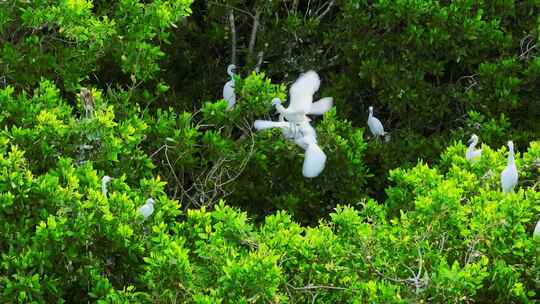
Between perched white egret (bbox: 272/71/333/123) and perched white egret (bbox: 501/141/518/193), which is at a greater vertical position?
perched white egret (bbox: 501/141/518/193)

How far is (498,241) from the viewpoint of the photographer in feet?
20.5

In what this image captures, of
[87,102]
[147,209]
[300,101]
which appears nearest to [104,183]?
[147,209]

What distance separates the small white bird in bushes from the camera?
253 inches

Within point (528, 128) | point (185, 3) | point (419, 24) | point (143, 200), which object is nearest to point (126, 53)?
point (185, 3)

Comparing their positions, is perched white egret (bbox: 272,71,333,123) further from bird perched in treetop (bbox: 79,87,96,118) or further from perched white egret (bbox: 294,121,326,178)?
bird perched in treetop (bbox: 79,87,96,118)

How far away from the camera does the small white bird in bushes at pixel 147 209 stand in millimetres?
6438

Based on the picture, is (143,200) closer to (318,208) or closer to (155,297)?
(155,297)

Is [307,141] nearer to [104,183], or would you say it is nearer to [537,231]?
[104,183]

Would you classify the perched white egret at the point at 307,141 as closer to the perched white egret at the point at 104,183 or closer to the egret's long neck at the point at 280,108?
the egret's long neck at the point at 280,108

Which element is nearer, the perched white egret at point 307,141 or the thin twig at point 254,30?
the perched white egret at point 307,141

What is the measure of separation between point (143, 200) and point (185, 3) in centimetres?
173

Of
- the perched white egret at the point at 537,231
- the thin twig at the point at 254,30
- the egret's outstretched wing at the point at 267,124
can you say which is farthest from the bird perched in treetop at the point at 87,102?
the thin twig at the point at 254,30

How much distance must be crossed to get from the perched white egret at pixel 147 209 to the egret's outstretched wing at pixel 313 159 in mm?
1640

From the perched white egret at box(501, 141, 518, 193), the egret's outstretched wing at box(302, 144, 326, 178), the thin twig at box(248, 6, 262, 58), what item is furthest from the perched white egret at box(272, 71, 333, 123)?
the thin twig at box(248, 6, 262, 58)
